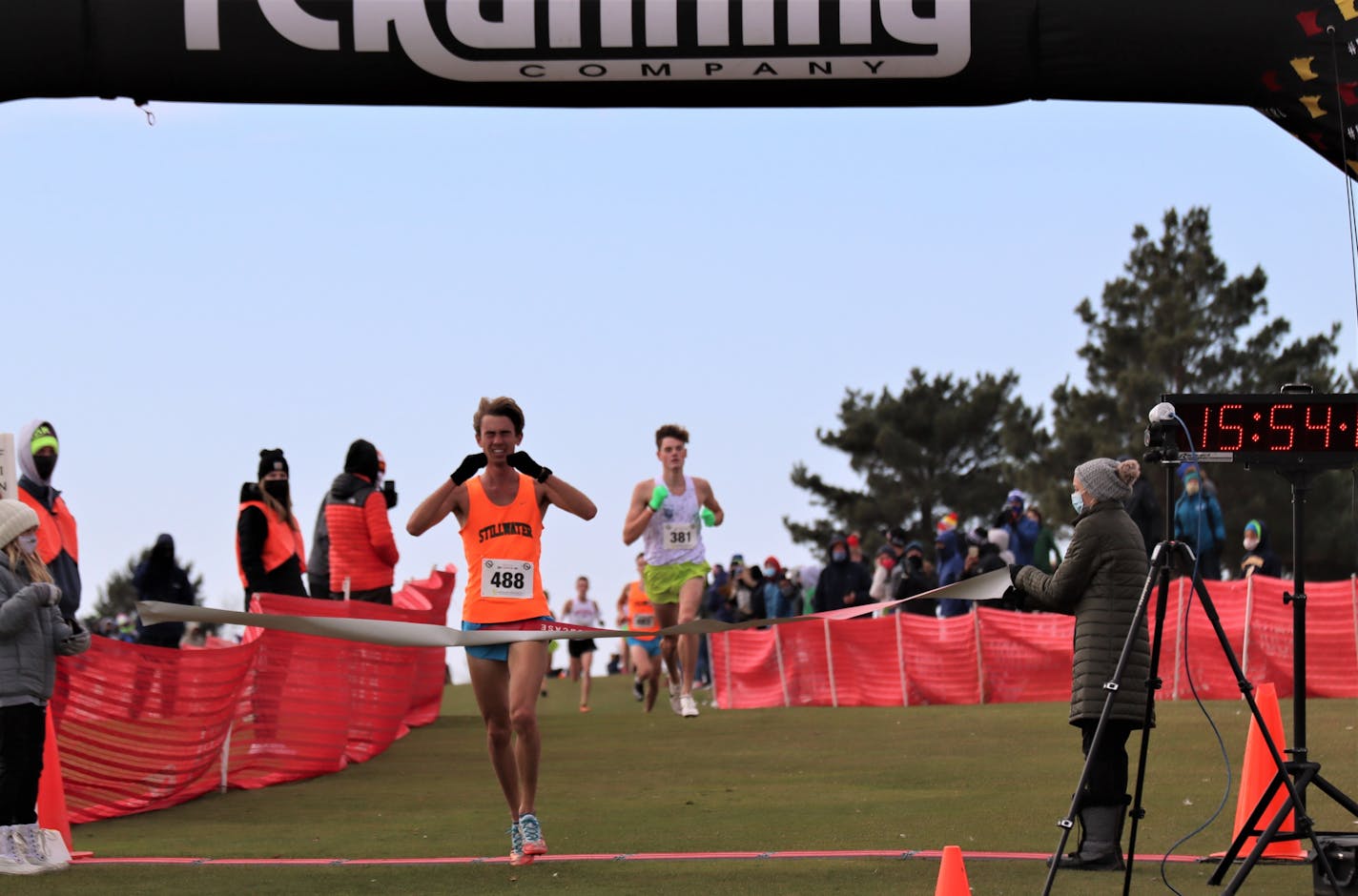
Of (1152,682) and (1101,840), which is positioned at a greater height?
(1152,682)

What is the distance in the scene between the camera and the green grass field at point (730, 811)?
366 inches

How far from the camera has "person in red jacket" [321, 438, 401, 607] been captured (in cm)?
1594

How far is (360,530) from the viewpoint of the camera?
1609cm

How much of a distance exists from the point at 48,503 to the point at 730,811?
4.22 m

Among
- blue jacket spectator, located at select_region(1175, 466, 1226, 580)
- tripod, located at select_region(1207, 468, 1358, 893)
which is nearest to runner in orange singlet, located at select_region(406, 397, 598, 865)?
tripod, located at select_region(1207, 468, 1358, 893)

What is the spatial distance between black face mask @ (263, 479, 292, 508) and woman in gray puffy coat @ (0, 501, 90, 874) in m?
4.71

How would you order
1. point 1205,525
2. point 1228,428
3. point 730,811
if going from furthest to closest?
point 1205,525 → point 730,811 → point 1228,428

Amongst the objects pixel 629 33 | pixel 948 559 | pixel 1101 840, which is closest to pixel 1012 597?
pixel 1101 840

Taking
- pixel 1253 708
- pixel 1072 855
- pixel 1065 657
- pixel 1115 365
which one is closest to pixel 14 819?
pixel 1072 855

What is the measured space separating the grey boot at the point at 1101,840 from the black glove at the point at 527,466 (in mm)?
2984

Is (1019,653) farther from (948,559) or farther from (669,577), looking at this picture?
(669,577)

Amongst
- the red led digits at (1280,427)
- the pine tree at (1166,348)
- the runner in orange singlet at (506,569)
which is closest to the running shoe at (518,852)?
the runner in orange singlet at (506,569)

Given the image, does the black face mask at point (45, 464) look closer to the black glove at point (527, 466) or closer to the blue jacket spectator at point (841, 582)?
the black glove at point (527, 466)

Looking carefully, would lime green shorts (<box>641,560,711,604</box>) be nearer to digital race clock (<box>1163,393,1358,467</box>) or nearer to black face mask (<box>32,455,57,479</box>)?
black face mask (<box>32,455,57,479</box>)
